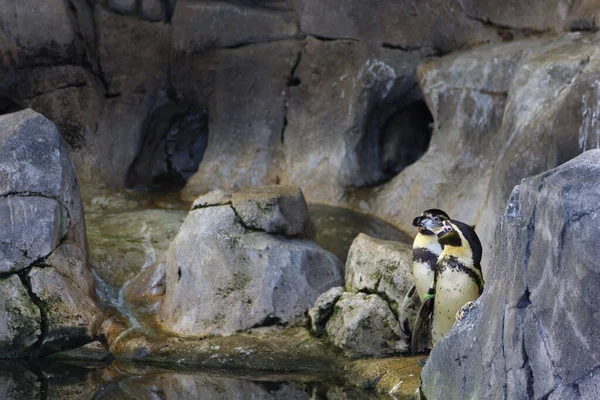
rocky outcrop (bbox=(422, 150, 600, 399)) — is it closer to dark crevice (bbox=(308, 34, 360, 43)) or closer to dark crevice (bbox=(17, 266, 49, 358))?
dark crevice (bbox=(17, 266, 49, 358))

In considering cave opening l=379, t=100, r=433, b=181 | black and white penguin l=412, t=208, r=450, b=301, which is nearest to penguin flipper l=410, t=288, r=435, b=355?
black and white penguin l=412, t=208, r=450, b=301

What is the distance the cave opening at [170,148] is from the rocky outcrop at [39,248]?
146 inches

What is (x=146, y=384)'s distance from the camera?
680 centimetres

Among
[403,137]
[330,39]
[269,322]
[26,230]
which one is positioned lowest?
[269,322]

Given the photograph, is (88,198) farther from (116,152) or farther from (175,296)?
(175,296)

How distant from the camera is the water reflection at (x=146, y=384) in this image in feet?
21.4

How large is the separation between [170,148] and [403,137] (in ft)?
8.91

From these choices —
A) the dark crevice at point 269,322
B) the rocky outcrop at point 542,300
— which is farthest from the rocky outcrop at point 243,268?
the rocky outcrop at point 542,300

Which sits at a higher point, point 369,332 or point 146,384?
point 369,332

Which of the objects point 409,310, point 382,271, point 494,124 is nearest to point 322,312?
point 382,271

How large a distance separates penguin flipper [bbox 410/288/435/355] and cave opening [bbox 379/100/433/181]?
4708 mm

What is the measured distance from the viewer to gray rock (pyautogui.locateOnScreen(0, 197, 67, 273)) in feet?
25.3

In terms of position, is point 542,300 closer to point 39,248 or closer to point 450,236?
point 450,236

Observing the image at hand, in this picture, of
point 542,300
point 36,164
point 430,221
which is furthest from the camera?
point 36,164
